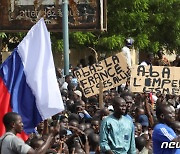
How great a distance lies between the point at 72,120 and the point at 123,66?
331cm

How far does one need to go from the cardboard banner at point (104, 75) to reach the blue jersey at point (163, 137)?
6605mm

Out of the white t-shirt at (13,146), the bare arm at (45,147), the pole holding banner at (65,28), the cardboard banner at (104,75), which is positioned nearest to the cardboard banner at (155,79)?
the cardboard banner at (104,75)

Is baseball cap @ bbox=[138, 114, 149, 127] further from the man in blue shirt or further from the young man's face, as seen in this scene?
the man in blue shirt

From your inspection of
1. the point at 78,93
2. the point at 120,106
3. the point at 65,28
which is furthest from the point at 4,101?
the point at 65,28

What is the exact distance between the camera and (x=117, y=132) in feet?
28.8

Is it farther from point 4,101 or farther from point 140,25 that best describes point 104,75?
point 140,25

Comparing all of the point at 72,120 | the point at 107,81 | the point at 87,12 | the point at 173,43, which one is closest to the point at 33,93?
the point at 72,120

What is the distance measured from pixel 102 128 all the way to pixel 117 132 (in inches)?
7.0

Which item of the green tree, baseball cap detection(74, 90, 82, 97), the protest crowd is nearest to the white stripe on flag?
the protest crowd

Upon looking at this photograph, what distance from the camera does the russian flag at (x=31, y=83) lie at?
8.13 meters

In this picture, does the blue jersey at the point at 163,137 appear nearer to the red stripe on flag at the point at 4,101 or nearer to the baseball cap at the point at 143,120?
the red stripe on flag at the point at 4,101

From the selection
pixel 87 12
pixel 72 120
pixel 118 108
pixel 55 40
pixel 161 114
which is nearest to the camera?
pixel 161 114

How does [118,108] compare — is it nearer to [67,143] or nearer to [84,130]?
[67,143]

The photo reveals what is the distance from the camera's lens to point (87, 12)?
63.3ft
